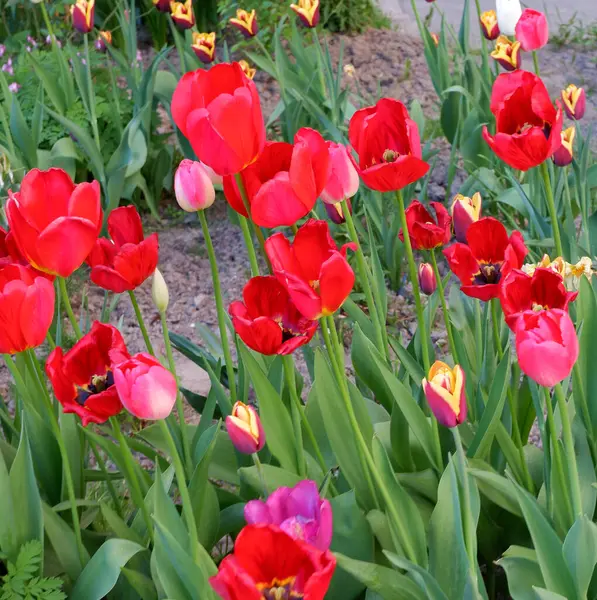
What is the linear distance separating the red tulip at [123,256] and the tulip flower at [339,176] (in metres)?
0.26

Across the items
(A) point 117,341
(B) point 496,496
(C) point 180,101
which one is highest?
(C) point 180,101

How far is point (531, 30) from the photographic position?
1.99 m

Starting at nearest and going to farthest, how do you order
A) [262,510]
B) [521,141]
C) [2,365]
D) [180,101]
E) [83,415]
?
1. [262,510]
2. [83,415]
3. [180,101]
4. [521,141]
5. [2,365]

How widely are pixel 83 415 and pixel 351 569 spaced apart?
0.36 m

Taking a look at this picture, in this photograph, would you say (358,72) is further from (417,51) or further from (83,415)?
(83,415)

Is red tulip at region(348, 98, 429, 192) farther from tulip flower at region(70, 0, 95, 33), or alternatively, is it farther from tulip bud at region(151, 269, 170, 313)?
tulip flower at region(70, 0, 95, 33)

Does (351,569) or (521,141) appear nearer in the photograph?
(351,569)

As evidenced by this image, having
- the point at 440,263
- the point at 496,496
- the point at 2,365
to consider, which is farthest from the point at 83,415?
the point at 440,263

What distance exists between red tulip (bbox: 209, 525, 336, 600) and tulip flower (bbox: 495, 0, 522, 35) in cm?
188

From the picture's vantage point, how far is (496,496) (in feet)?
4.20

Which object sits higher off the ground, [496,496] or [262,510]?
[262,510]

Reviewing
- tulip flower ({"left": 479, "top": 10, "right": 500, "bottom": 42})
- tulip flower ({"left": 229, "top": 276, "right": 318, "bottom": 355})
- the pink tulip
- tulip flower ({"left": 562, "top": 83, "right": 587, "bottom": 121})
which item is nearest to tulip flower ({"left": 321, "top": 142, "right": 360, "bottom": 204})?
tulip flower ({"left": 229, "top": 276, "right": 318, "bottom": 355})

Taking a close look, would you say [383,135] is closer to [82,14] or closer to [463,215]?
[463,215]

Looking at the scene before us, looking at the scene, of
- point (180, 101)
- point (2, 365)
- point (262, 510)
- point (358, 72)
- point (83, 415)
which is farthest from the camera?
point (358, 72)
